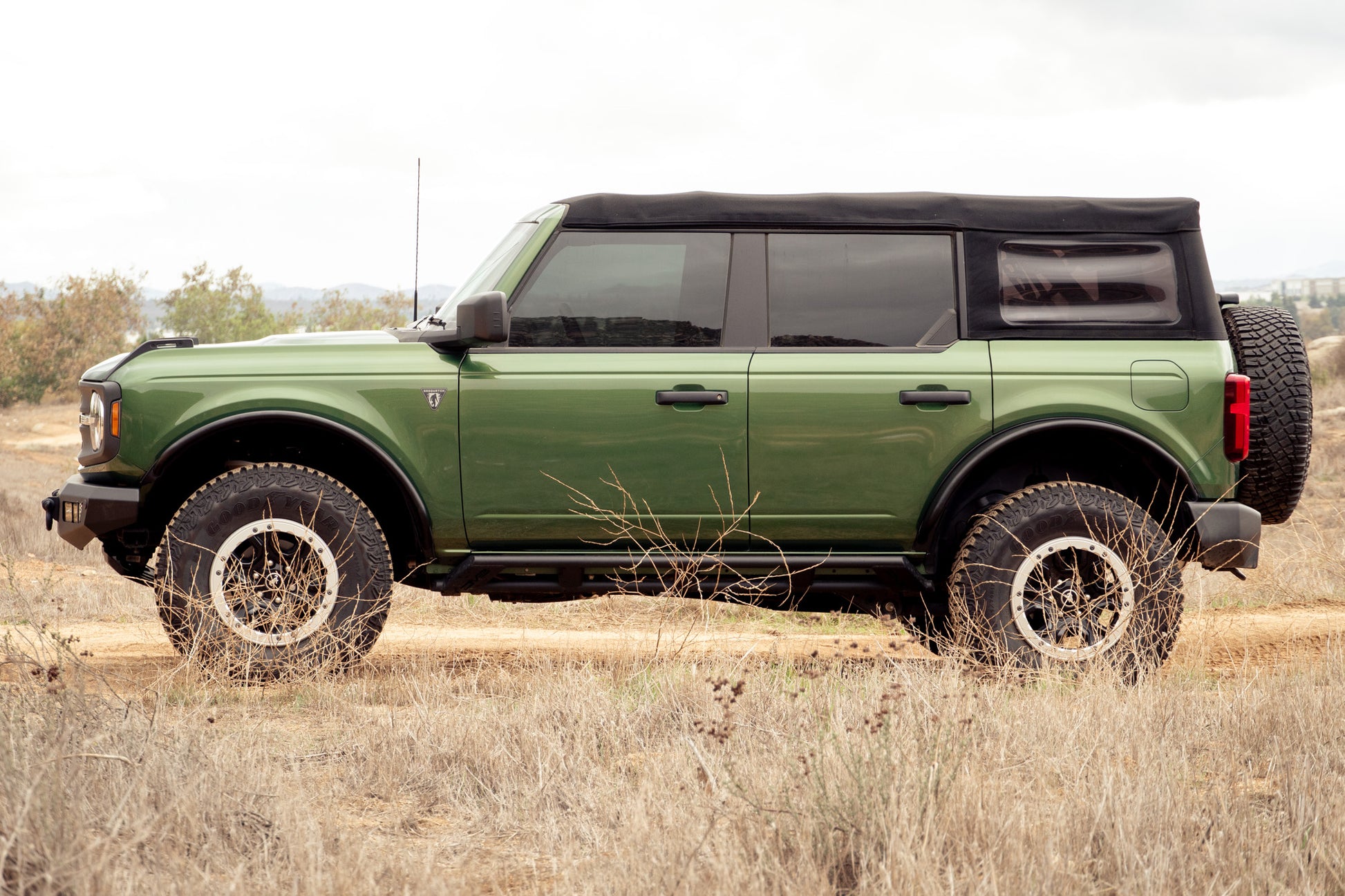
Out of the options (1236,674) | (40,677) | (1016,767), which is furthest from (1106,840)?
(40,677)

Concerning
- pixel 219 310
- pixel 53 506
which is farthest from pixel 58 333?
pixel 53 506

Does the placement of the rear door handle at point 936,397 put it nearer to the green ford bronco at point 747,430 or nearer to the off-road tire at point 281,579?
the green ford bronco at point 747,430

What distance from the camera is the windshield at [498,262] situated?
16.7 feet

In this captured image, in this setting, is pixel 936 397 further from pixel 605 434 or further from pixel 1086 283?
pixel 605 434

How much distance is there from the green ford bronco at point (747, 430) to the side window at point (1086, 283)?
0.04 ft

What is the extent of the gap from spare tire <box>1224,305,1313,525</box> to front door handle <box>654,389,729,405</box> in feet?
7.73

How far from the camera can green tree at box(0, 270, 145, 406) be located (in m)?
46.6

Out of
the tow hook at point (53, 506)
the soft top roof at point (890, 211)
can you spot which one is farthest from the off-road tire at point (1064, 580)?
the tow hook at point (53, 506)

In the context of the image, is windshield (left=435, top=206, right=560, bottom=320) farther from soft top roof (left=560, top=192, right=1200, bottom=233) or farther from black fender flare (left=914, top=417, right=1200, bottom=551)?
black fender flare (left=914, top=417, right=1200, bottom=551)

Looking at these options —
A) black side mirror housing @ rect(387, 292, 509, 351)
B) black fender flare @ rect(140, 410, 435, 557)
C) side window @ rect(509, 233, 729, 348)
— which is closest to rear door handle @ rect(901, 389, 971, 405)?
side window @ rect(509, 233, 729, 348)

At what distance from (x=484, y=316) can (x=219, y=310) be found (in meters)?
57.7

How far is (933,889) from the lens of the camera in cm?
261

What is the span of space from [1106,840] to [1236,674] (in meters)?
2.92

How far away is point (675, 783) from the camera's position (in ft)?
11.0
